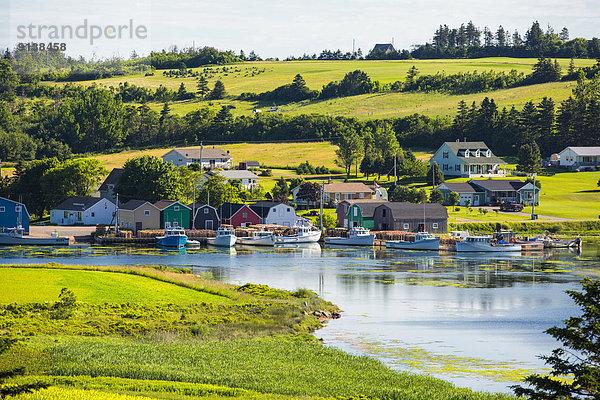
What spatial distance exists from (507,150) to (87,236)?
85352mm

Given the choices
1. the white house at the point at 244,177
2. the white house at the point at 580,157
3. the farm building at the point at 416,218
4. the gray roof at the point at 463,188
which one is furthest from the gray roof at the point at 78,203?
the white house at the point at 580,157

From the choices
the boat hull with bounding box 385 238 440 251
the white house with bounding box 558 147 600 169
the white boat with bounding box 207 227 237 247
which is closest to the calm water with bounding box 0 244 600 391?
the white boat with bounding box 207 227 237 247

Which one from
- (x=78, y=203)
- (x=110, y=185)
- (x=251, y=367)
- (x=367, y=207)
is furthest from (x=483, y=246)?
(x=251, y=367)

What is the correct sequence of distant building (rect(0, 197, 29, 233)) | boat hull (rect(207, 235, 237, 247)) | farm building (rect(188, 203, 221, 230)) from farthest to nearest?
farm building (rect(188, 203, 221, 230)) → distant building (rect(0, 197, 29, 233)) → boat hull (rect(207, 235, 237, 247))

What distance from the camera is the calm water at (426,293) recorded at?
3806 cm

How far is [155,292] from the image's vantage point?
4872cm

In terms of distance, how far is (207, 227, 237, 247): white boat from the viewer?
9000 centimetres

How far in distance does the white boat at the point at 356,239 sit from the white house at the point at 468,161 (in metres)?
42.1

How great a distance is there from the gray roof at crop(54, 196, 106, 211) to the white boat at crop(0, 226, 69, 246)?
1453 centimetres

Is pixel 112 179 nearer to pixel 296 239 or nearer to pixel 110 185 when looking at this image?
pixel 110 185

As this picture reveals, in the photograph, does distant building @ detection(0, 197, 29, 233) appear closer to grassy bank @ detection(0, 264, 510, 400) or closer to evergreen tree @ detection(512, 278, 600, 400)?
grassy bank @ detection(0, 264, 510, 400)

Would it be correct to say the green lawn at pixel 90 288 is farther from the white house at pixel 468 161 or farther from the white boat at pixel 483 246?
the white house at pixel 468 161

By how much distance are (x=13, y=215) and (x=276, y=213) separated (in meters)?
32.0

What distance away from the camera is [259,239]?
93312mm
